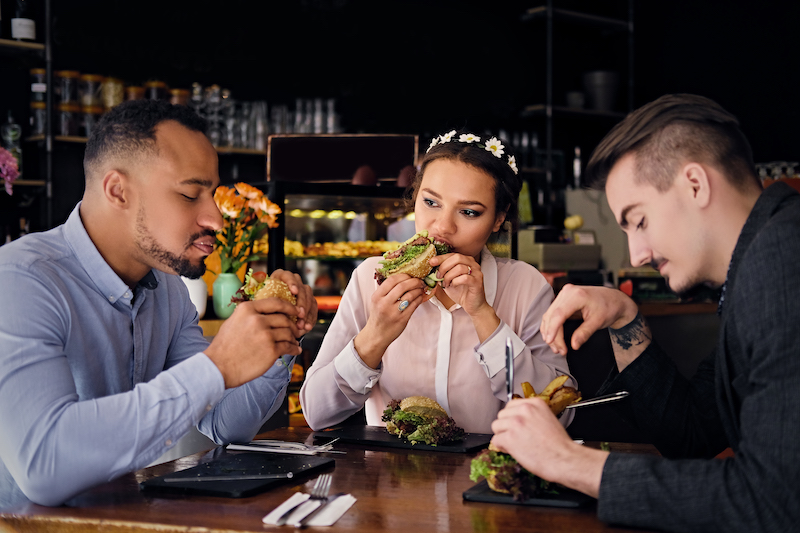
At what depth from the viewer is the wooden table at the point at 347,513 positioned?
130 cm

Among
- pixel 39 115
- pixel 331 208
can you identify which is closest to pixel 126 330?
pixel 331 208

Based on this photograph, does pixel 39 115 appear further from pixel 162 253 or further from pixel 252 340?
pixel 252 340

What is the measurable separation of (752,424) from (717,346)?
349 mm

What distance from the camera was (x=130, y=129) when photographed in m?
1.90

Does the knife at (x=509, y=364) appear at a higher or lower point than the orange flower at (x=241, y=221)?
lower

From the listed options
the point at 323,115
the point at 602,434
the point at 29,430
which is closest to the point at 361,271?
the point at 602,434

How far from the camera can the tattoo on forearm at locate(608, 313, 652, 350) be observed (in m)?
1.89

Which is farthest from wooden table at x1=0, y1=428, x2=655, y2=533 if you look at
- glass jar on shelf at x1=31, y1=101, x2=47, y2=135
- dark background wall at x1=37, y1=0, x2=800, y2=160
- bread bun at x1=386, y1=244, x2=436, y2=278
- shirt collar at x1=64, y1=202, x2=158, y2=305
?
dark background wall at x1=37, y1=0, x2=800, y2=160

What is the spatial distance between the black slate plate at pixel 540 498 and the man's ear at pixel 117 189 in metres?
1.08

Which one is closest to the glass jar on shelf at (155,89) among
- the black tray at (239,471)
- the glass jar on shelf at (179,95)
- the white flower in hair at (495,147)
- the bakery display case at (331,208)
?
the glass jar on shelf at (179,95)

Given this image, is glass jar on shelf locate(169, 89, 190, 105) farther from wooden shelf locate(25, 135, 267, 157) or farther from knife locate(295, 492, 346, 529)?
knife locate(295, 492, 346, 529)

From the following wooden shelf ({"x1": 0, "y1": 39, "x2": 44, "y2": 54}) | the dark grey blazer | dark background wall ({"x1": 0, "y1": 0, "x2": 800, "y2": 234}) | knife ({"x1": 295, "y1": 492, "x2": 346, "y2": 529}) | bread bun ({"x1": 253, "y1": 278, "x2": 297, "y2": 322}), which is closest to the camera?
the dark grey blazer

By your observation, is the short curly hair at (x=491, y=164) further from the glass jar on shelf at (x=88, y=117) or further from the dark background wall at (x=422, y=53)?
the dark background wall at (x=422, y=53)

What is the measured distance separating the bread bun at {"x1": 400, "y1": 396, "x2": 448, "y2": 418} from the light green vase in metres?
1.70
